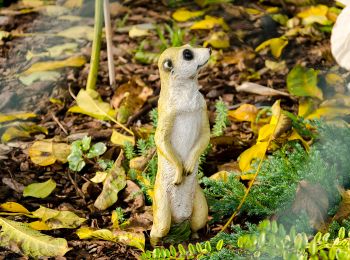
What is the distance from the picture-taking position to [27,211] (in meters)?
2.35

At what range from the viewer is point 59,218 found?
2.31 m

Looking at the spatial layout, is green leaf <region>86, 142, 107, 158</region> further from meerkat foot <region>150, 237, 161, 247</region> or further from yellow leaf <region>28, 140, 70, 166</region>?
meerkat foot <region>150, 237, 161, 247</region>

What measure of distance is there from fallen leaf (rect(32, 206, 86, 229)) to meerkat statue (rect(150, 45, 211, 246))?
32 centimetres

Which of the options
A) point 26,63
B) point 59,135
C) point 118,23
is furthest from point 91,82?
point 118,23

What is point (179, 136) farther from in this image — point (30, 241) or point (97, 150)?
point (97, 150)

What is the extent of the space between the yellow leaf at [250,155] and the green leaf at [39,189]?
64 cm

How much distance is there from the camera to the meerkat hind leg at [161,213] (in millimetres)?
2027

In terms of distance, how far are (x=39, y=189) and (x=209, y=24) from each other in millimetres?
1395

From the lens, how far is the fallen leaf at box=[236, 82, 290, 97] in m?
2.99

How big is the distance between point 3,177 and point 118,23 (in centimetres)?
134

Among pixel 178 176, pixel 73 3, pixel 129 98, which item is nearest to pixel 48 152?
pixel 129 98

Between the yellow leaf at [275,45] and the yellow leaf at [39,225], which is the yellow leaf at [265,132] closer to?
the yellow leaf at [39,225]

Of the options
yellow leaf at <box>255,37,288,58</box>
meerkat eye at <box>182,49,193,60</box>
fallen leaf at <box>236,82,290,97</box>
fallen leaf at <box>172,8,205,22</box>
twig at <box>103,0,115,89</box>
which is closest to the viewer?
meerkat eye at <box>182,49,193,60</box>

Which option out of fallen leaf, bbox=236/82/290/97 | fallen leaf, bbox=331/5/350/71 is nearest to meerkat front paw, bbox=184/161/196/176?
fallen leaf, bbox=331/5/350/71
